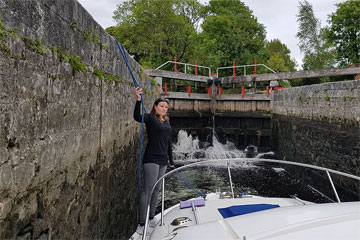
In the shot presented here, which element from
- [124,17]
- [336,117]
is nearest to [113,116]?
[336,117]

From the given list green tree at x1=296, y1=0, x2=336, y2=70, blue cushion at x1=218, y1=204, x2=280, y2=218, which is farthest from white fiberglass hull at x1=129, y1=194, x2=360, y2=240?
green tree at x1=296, y1=0, x2=336, y2=70

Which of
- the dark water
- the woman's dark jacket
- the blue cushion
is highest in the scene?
the woman's dark jacket

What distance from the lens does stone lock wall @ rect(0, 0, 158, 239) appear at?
1.39m

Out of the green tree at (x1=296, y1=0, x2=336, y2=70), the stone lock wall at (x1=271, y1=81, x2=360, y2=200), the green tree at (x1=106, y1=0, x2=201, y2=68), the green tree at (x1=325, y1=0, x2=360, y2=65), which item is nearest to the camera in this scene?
the stone lock wall at (x1=271, y1=81, x2=360, y2=200)

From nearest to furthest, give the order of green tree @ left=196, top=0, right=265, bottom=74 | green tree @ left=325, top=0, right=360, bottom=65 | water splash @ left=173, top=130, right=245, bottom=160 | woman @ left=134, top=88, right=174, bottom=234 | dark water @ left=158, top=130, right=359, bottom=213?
woman @ left=134, top=88, right=174, bottom=234 → dark water @ left=158, top=130, right=359, bottom=213 → water splash @ left=173, top=130, right=245, bottom=160 → green tree @ left=325, top=0, right=360, bottom=65 → green tree @ left=196, top=0, right=265, bottom=74

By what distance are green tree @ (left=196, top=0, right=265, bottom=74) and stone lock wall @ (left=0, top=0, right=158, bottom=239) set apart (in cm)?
1548

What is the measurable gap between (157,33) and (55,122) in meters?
17.9

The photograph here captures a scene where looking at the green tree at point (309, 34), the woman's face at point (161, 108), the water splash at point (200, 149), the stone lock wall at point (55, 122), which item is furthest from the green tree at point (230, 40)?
the stone lock wall at point (55, 122)

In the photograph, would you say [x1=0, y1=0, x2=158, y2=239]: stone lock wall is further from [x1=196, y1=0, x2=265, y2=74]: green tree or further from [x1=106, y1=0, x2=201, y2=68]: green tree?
[x1=106, y1=0, x2=201, y2=68]: green tree

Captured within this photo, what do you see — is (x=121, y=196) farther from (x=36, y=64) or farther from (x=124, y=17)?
(x=124, y=17)

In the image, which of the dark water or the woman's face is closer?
the woman's face

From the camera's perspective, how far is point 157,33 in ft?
61.2

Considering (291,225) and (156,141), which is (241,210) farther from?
(156,141)

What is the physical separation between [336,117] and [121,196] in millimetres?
5328
